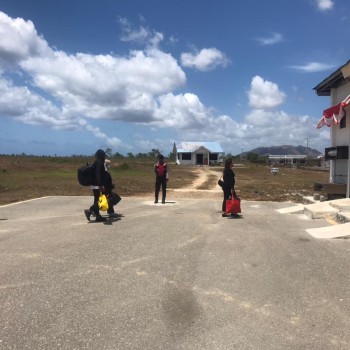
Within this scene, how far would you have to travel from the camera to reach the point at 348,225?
900cm

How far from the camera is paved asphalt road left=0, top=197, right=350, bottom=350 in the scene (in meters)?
3.94

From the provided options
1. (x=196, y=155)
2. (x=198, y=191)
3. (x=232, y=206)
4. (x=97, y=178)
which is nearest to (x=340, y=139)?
(x=232, y=206)

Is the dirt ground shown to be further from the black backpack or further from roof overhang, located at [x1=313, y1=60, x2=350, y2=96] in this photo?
the black backpack

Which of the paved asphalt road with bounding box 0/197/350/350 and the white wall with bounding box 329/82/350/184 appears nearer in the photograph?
the paved asphalt road with bounding box 0/197/350/350

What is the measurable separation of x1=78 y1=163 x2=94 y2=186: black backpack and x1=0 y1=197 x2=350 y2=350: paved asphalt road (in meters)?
1.22

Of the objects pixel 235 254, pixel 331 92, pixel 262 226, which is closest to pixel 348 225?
pixel 262 226

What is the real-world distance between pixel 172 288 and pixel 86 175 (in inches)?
214

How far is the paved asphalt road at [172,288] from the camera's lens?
12.9 ft

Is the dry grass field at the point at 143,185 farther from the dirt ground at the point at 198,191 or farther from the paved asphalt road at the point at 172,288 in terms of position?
the paved asphalt road at the point at 172,288

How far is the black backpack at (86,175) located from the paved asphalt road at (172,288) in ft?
4.01

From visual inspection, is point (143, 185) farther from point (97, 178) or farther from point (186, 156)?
point (186, 156)

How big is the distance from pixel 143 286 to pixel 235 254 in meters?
2.20

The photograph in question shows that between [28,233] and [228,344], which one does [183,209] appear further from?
[228,344]

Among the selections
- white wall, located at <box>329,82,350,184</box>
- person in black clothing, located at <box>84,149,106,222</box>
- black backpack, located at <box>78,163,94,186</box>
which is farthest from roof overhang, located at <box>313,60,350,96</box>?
black backpack, located at <box>78,163,94,186</box>
